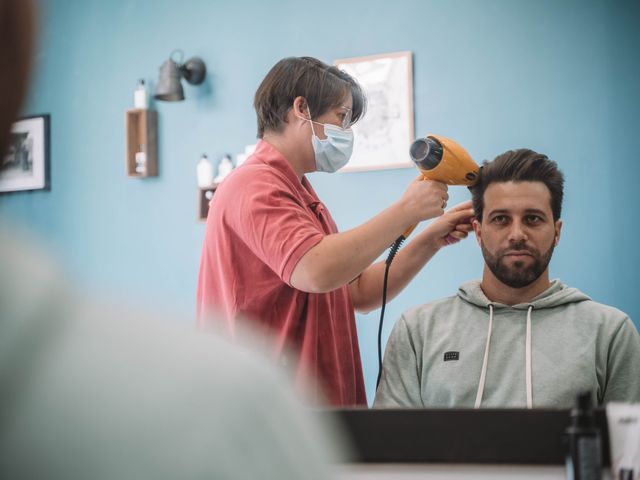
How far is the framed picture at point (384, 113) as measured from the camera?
4.02 m

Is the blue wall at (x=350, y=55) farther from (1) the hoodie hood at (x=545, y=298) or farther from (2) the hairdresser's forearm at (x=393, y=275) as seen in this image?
(2) the hairdresser's forearm at (x=393, y=275)

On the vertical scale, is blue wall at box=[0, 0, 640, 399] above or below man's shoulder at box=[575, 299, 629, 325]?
above

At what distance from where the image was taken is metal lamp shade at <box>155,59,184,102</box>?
4.35m

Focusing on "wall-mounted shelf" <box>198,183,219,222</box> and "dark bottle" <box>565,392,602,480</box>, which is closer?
"dark bottle" <box>565,392,602,480</box>

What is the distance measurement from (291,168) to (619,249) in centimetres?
220

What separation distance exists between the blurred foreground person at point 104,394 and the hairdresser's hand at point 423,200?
157cm

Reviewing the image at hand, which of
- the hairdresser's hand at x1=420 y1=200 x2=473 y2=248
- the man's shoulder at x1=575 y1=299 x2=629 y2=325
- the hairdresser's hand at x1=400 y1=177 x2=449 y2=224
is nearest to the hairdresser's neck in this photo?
the hairdresser's hand at x1=400 y1=177 x2=449 y2=224

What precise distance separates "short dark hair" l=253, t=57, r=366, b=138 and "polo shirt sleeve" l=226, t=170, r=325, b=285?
26 centimetres

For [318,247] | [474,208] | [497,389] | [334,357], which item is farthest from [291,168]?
[497,389]

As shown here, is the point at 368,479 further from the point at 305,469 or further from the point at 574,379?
the point at 305,469

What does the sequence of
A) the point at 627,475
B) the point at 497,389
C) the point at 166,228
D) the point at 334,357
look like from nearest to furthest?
1. the point at 627,475
2. the point at 334,357
3. the point at 497,389
4. the point at 166,228

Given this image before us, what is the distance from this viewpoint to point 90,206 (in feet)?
15.6

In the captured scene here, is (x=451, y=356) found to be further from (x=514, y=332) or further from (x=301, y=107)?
(x=301, y=107)

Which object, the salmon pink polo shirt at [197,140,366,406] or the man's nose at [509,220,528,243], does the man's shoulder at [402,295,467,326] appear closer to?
the man's nose at [509,220,528,243]
